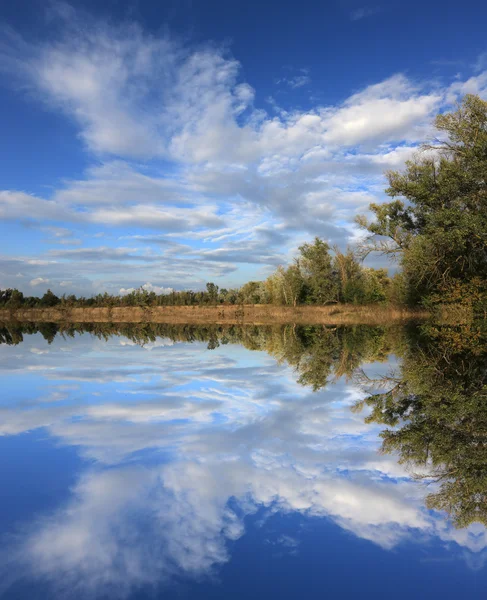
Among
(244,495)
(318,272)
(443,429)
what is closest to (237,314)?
(318,272)

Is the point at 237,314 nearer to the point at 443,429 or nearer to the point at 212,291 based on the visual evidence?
the point at 212,291

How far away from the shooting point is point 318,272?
44.8 meters

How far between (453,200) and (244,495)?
22998 millimetres

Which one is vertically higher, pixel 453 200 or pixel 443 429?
pixel 453 200

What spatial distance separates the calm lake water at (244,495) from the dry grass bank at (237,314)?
29.4 metres

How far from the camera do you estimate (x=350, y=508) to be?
120 inches

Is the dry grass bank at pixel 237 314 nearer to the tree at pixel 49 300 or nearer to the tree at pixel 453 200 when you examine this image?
the tree at pixel 49 300

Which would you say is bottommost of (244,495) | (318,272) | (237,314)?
(244,495)

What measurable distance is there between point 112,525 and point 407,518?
190 centimetres

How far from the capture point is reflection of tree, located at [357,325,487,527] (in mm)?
3131

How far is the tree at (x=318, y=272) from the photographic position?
145 ft

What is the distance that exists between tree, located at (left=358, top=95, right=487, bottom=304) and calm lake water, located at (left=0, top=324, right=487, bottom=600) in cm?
1565

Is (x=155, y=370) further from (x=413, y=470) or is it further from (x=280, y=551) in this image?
(x=280, y=551)

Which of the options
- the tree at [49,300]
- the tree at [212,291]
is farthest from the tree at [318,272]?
the tree at [49,300]
